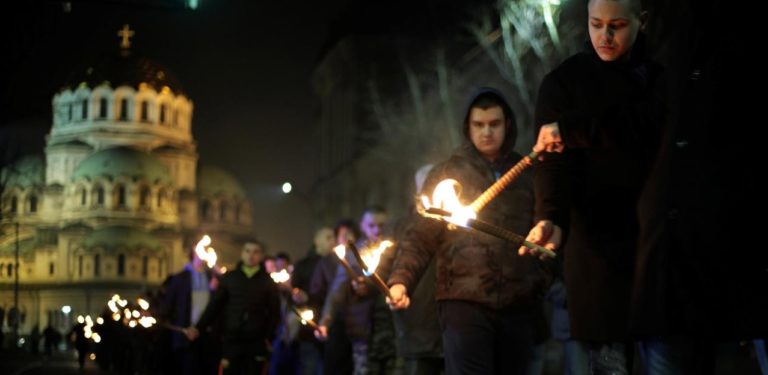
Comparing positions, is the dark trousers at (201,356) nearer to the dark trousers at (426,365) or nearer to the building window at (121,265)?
the dark trousers at (426,365)

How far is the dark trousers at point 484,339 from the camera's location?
279 inches

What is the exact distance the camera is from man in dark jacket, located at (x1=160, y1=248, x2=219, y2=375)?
17.0 meters

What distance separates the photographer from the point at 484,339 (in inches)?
281

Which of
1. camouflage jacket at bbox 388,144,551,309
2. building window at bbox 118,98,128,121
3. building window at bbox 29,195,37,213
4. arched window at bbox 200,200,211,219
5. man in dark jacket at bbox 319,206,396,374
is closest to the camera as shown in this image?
camouflage jacket at bbox 388,144,551,309

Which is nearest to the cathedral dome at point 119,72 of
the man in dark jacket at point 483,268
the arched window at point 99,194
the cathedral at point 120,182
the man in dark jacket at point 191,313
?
the cathedral at point 120,182

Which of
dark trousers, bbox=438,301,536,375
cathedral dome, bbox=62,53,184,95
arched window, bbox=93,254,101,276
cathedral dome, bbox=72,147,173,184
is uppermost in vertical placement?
cathedral dome, bbox=62,53,184,95

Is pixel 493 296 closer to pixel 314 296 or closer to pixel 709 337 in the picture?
pixel 709 337

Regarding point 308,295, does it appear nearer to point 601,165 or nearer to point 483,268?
point 483,268

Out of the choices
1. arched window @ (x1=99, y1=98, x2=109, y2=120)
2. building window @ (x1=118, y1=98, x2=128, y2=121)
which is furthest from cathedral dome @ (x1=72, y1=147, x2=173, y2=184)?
arched window @ (x1=99, y1=98, x2=109, y2=120)

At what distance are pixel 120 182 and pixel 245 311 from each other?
336ft

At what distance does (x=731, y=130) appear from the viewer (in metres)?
4.71

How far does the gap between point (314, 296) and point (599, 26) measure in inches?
359

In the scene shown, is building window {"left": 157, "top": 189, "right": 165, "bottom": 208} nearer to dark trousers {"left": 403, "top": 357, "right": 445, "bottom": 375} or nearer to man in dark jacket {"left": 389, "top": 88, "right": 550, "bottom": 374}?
dark trousers {"left": 403, "top": 357, "right": 445, "bottom": 375}

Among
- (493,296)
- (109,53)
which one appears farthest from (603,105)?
(109,53)
